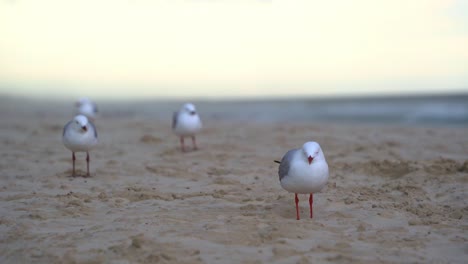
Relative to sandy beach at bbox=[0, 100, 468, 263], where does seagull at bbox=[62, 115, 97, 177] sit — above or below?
above

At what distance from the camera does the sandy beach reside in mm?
3744

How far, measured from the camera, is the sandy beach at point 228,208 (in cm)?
374

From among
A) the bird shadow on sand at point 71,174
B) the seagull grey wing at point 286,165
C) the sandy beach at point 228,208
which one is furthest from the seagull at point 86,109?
the seagull grey wing at point 286,165

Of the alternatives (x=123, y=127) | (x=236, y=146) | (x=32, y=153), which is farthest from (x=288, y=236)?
(x=123, y=127)

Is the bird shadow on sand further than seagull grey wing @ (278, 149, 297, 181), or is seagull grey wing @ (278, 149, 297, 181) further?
the bird shadow on sand

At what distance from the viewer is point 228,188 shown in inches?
237

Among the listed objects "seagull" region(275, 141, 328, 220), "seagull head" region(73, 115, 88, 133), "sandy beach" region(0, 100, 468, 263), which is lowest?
"sandy beach" region(0, 100, 468, 263)

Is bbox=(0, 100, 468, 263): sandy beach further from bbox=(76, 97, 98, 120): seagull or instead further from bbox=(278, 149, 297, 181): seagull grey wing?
bbox=(76, 97, 98, 120): seagull

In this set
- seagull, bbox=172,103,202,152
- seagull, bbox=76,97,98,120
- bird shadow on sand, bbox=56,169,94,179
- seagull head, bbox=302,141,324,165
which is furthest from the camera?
seagull, bbox=76,97,98,120

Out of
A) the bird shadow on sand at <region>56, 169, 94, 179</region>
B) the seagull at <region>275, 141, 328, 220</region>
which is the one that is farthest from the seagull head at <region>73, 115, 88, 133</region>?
the seagull at <region>275, 141, 328, 220</region>

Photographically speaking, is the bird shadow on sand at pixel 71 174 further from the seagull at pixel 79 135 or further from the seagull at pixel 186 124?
the seagull at pixel 186 124

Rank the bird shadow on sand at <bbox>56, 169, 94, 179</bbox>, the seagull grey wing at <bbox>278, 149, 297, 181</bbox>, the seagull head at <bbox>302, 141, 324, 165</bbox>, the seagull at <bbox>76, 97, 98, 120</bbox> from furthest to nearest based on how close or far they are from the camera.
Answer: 1. the seagull at <bbox>76, 97, 98, 120</bbox>
2. the bird shadow on sand at <bbox>56, 169, 94, 179</bbox>
3. the seagull grey wing at <bbox>278, 149, 297, 181</bbox>
4. the seagull head at <bbox>302, 141, 324, 165</bbox>

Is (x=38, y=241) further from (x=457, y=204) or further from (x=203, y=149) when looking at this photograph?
(x=203, y=149)

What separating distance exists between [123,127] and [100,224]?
1058 centimetres
